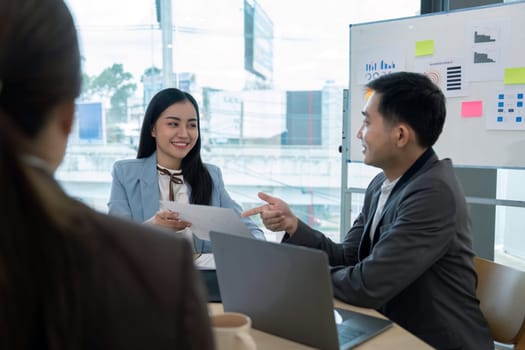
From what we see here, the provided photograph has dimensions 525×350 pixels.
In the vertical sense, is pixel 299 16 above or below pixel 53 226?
above

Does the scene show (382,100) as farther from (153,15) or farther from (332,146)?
(153,15)

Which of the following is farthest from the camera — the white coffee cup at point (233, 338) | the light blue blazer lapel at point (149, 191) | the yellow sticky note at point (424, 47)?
the yellow sticky note at point (424, 47)

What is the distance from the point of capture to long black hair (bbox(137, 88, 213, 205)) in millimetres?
2207

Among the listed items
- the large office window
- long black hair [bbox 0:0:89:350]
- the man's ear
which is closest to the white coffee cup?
long black hair [bbox 0:0:89:350]

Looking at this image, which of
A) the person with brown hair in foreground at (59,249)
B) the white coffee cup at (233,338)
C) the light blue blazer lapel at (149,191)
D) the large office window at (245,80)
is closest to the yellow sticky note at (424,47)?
the large office window at (245,80)

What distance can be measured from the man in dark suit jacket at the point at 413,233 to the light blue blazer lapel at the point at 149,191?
654mm

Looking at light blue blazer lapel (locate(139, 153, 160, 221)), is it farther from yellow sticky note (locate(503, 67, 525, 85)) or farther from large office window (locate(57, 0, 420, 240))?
yellow sticky note (locate(503, 67, 525, 85))

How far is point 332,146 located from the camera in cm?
365

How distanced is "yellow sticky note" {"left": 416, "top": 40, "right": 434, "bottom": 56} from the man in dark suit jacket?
102 cm

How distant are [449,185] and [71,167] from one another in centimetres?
317

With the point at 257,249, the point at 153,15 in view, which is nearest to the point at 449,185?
the point at 257,249

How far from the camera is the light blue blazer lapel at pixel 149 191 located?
6.97 ft

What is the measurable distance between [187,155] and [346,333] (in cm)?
139

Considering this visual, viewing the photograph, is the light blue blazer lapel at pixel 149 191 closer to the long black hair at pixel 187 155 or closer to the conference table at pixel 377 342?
the long black hair at pixel 187 155
